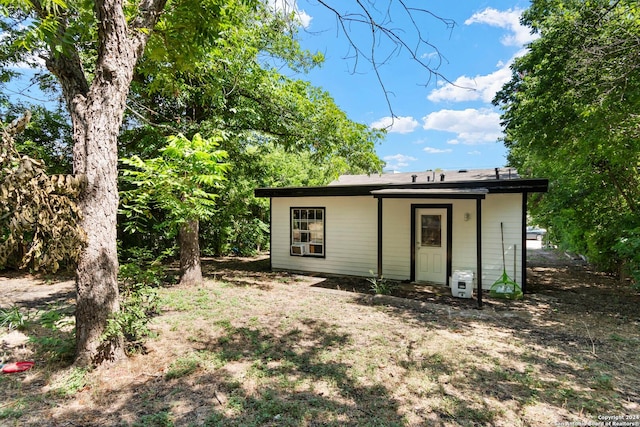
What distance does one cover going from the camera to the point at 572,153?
766cm

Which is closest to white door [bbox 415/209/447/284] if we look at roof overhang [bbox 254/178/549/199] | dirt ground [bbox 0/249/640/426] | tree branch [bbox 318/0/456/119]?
roof overhang [bbox 254/178/549/199]

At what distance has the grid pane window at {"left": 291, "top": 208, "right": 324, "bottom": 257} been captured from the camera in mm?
9578

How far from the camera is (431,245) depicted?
805 centimetres

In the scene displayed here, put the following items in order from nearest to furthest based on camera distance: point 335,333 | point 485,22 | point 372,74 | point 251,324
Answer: point 485,22, point 372,74, point 335,333, point 251,324

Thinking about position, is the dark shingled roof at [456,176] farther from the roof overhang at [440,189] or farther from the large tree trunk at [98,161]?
the large tree trunk at [98,161]

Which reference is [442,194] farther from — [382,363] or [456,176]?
[382,363]

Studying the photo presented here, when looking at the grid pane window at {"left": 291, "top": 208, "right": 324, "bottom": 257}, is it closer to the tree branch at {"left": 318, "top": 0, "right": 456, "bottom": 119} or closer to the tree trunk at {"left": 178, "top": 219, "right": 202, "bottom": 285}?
the tree trunk at {"left": 178, "top": 219, "right": 202, "bottom": 285}

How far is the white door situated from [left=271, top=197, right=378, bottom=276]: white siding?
115 cm

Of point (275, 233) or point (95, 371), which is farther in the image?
point (275, 233)

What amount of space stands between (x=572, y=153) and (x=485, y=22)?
6.95 metres

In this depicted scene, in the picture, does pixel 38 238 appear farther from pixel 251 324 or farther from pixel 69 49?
pixel 251 324

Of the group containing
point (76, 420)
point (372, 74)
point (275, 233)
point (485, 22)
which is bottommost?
point (76, 420)

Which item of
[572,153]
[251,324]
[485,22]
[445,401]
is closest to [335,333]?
[251,324]

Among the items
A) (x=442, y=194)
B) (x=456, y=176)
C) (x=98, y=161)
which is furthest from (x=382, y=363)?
(x=456, y=176)
